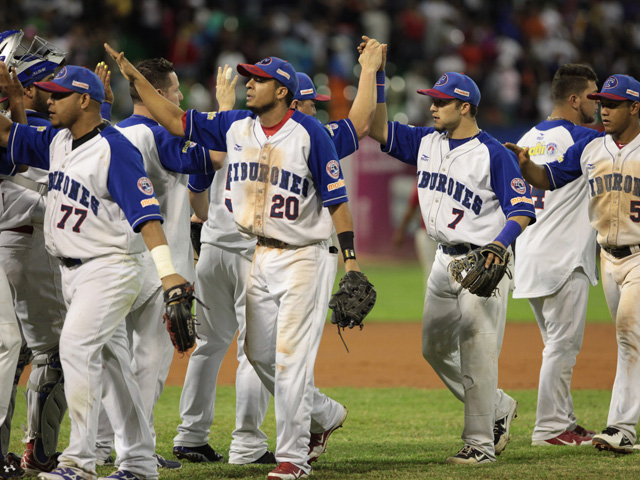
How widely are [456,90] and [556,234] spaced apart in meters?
1.51

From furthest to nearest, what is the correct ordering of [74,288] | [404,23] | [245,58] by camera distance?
[404,23]
[245,58]
[74,288]

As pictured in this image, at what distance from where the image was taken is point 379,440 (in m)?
6.88

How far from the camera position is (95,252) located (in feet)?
16.8

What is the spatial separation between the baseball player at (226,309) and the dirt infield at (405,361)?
318cm

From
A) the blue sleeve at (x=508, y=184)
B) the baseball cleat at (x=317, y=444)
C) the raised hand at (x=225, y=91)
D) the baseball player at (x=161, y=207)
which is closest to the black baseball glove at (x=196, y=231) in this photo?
the baseball player at (x=161, y=207)

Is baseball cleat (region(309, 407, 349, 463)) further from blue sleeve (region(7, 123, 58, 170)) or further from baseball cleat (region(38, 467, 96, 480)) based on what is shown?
blue sleeve (region(7, 123, 58, 170))

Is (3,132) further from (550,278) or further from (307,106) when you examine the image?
(550,278)

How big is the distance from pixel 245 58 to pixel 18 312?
14778 millimetres

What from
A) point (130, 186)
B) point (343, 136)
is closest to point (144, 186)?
point (130, 186)

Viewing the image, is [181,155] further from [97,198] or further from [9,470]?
[9,470]

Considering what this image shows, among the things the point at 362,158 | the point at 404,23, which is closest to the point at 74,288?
Result: the point at 362,158

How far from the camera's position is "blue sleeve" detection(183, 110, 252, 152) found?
5.77 meters

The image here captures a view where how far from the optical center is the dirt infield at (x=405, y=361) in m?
9.66

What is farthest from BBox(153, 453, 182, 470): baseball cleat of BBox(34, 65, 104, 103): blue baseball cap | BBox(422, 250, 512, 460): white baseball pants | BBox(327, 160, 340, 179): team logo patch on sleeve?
BBox(34, 65, 104, 103): blue baseball cap
